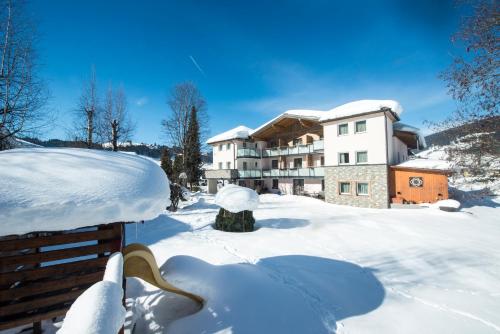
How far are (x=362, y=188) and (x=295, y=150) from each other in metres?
8.73

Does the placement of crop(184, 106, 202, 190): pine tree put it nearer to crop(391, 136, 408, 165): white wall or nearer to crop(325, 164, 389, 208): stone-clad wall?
crop(325, 164, 389, 208): stone-clad wall

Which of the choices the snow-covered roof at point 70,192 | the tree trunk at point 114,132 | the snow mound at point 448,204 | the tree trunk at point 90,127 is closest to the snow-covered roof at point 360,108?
the snow mound at point 448,204

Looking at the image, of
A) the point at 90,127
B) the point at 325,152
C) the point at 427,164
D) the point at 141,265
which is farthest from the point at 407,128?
the point at 90,127

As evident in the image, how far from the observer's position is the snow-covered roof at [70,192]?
2.40 metres

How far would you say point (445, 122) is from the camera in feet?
28.3

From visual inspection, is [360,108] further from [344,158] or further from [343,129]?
[344,158]

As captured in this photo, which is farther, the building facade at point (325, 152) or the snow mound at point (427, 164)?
the building facade at point (325, 152)

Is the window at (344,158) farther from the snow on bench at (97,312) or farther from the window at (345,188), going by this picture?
the snow on bench at (97,312)

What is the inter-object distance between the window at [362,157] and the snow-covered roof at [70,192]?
2040cm

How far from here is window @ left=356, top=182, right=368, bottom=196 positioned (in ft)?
66.2

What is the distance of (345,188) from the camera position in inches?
846

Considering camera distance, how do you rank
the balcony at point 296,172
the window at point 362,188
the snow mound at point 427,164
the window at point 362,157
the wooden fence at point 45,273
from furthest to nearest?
the balcony at point 296,172 → the window at point 362,157 → the window at point 362,188 → the snow mound at point 427,164 → the wooden fence at point 45,273

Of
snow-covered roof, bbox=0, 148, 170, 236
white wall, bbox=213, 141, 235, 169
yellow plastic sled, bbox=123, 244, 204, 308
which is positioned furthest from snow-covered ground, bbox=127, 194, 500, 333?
white wall, bbox=213, 141, 235, 169

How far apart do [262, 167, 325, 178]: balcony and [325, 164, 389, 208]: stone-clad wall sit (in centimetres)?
152
